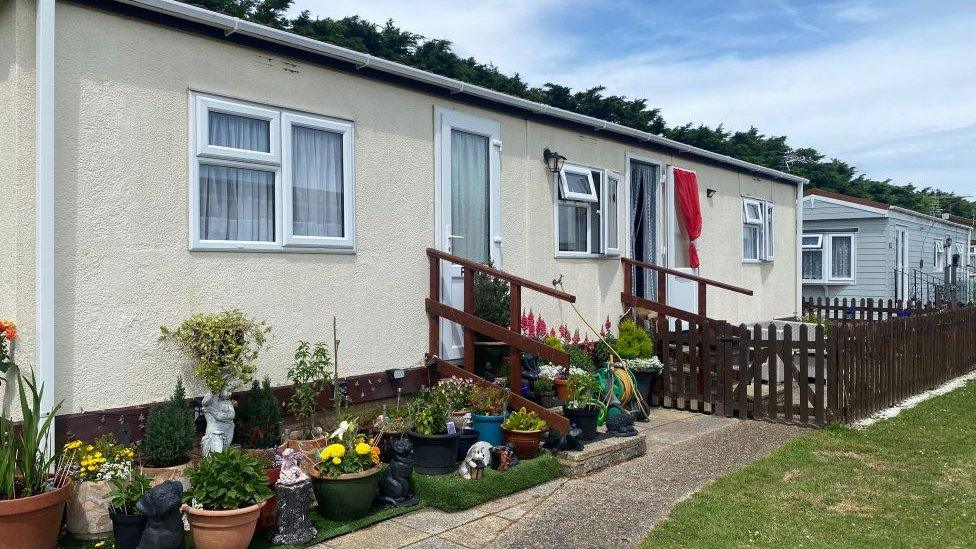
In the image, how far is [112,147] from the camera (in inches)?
188

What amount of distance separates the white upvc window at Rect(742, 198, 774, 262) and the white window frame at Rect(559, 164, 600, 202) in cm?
425

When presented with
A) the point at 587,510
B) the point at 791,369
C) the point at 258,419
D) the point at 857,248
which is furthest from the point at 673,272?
the point at 857,248

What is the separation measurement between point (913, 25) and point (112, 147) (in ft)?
32.4

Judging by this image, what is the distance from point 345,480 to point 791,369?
5.22 m

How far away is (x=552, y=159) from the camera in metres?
8.40

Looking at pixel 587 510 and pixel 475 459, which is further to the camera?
pixel 475 459

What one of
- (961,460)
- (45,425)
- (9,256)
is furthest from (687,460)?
(9,256)

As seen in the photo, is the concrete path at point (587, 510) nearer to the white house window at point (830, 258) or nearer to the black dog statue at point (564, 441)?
the black dog statue at point (564, 441)

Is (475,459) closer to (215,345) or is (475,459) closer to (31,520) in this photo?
(215,345)

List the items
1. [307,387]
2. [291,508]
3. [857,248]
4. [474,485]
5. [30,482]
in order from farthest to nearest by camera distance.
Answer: [857,248], [307,387], [474,485], [291,508], [30,482]

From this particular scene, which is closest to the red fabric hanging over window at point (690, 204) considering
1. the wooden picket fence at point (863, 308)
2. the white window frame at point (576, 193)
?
the white window frame at point (576, 193)

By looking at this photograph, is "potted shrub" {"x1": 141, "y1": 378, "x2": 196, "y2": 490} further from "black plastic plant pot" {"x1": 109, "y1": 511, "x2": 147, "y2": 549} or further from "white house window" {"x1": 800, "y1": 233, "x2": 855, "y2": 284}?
"white house window" {"x1": 800, "y1": 233, "x2": 855, "y2": 284}

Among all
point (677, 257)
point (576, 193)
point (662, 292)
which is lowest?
point (662, 292)

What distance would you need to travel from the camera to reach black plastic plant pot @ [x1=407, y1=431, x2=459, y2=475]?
5.38 meters
